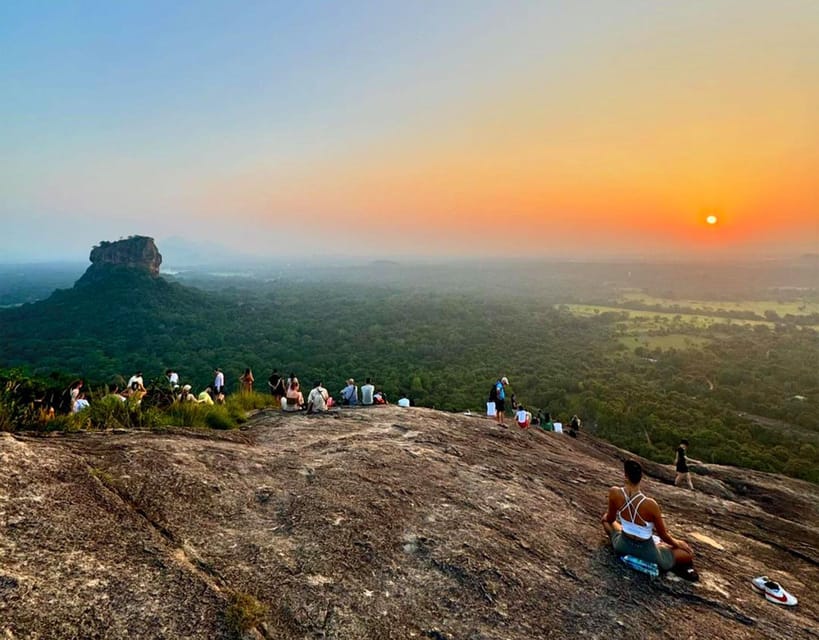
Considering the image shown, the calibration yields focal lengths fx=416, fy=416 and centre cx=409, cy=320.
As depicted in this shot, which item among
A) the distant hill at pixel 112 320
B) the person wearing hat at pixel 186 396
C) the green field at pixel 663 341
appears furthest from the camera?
the green field at pixel 663 341

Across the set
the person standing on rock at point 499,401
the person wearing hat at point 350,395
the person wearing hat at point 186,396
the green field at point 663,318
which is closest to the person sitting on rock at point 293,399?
the person wearing hat at point 350,395

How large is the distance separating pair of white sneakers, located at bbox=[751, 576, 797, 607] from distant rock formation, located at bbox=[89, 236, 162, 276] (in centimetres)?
11794

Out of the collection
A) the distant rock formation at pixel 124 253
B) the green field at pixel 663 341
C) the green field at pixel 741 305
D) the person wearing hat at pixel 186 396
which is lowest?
the green field at pixel 663 341

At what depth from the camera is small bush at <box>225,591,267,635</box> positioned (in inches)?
140

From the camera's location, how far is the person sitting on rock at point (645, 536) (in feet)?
16.9

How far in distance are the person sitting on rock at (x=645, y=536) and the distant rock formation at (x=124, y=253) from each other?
383ft

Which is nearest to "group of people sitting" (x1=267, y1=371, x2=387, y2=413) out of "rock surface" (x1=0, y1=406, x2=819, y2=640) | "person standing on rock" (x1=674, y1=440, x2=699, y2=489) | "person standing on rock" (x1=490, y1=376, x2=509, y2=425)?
"rock surface" (x1=0, y1=406, x2=819, y2=640)

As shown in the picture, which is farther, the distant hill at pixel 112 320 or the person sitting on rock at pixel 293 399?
the distant hill at pixel 112 320

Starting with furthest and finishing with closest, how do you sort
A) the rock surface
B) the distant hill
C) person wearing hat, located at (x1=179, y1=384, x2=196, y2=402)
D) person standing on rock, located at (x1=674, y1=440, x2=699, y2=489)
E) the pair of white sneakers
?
the distant hill < person standing on rock, located at (x1=674, y1=440, x2=699, y2=489) < person wearing hat, located at (x1=179, y1=384, x2=196, y2=402) < the pair of white sneakers < the rock surface

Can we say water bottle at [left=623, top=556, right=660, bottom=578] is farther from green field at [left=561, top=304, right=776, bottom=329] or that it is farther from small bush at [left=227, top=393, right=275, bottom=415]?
green field at [left=561, top=304, right=776, bottom=329]

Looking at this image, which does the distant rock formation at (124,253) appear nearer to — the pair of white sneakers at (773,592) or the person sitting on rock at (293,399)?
the person sitting on rock at (293,399)

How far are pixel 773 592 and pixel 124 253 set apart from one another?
121 metres

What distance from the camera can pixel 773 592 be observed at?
5.43m

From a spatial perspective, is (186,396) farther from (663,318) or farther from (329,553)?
(663,318)
